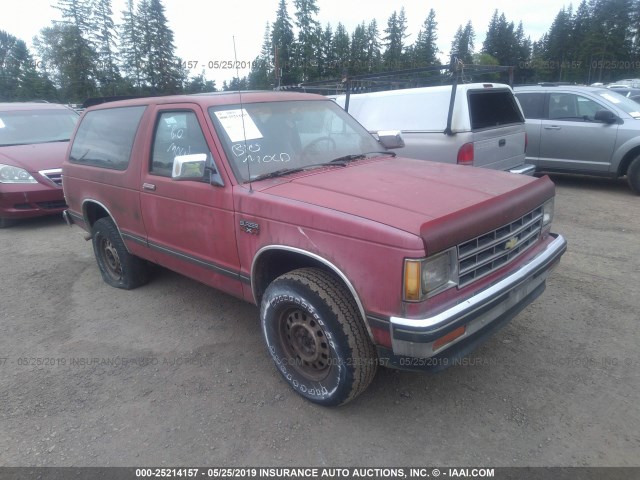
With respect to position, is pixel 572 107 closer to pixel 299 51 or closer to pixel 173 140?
pixel 173 140

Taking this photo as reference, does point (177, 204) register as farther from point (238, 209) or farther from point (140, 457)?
point (140, 457)

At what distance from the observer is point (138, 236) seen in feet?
13.5

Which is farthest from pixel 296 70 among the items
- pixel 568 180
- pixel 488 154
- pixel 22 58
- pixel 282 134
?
pixel 22 58

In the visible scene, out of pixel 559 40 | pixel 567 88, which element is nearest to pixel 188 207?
pixel 567 88

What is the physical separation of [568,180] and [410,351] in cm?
858

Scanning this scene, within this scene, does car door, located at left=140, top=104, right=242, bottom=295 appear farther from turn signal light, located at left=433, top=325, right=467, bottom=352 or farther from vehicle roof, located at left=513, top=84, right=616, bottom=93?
vehicle roof, located at left=513, top=84, right=616, bottom=93

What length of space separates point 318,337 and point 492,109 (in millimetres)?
4854

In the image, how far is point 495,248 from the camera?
2.67 m

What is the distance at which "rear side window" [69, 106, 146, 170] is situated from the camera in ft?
13.4

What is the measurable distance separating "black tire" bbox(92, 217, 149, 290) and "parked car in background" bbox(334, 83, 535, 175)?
3595 mm

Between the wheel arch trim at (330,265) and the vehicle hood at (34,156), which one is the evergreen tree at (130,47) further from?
the wheel arch trim at (330,265)

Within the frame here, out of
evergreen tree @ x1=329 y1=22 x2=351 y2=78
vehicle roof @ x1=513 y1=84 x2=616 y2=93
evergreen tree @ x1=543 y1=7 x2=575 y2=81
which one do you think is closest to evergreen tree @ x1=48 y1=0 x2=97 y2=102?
evergreen tree @ x1=329 y1=22 x2=351 y2=78

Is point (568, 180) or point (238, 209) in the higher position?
point (238, 209)

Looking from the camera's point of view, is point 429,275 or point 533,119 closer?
point 429,275
